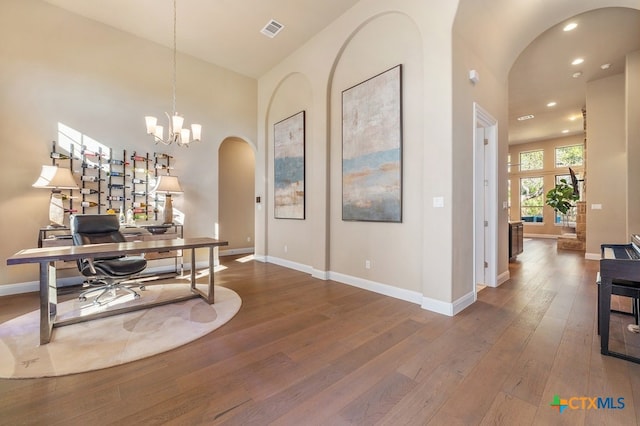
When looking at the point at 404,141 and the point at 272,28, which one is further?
the point at 272,28

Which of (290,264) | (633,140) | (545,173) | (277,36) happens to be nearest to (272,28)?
(277,36)

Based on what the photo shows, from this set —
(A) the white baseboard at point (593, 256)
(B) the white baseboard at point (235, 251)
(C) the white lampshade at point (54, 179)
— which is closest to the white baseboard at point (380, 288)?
(B) the white baseboard at point (235, 251)

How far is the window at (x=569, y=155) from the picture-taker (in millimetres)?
9766

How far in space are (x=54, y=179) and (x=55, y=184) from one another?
0.24ft

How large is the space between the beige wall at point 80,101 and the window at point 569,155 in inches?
473

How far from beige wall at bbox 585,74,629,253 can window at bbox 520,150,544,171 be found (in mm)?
5230

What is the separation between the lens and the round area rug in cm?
193

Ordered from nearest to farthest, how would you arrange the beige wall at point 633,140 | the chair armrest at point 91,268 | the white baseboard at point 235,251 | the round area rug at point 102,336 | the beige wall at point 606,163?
the round area rug at point 102,336
the chair armrest at point 91,268
the beige wall at point 633,140
the beige wall at point 606,163
the white baseboard at point 235,251

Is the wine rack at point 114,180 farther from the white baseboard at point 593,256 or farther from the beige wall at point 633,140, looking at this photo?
the white baseboard at point 593,256

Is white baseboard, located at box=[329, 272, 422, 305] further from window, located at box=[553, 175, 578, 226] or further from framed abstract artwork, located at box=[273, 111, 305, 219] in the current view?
window, located at box=[553, 175, 578, 226]

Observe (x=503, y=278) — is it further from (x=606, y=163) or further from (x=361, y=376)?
(x=606, y=163)

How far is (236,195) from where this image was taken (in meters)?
6.87

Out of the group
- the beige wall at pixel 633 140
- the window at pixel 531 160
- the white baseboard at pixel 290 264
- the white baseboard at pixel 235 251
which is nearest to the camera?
the beige wall at pixel 633 140

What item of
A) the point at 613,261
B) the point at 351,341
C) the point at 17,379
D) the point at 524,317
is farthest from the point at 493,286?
the point at 17,379
